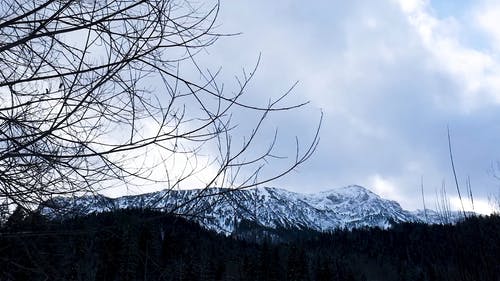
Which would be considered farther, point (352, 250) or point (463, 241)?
point (352, 250)

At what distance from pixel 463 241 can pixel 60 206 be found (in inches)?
207

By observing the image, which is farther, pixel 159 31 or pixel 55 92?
pixel 55 92

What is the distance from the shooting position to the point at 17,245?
7.77 feet

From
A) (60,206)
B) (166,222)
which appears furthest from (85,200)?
(166,222)

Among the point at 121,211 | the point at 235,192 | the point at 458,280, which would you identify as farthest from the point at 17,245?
the point at 458,280

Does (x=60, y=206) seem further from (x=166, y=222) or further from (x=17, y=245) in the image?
(x=166, y=222)

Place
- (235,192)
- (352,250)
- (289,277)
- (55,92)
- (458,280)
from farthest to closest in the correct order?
(352,250)
(289,277)
(458,280)
(55,92)
(235,192)

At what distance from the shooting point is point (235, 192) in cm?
209

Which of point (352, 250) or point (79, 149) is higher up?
point (352, 250)

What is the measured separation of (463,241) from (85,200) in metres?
5.13

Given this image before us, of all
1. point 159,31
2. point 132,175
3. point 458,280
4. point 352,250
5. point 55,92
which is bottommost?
point 458,280

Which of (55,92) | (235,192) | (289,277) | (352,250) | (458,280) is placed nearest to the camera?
(235,192)

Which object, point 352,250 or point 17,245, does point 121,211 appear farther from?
point 352,250

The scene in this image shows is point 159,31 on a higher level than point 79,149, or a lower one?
higher
